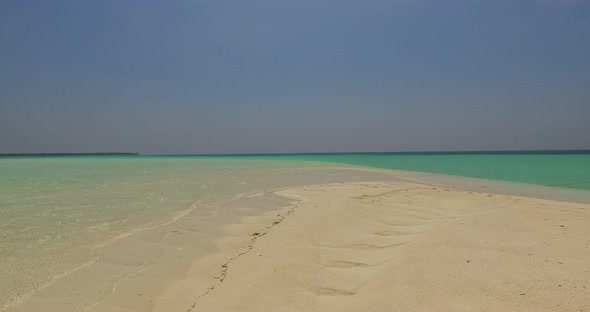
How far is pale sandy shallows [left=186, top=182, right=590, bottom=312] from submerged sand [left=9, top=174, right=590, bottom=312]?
0.03 ft

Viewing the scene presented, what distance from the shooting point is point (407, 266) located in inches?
125

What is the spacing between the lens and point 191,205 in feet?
24.5

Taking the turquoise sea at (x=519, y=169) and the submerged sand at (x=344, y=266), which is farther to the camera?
the turquoise sea at (x=519, y=169)

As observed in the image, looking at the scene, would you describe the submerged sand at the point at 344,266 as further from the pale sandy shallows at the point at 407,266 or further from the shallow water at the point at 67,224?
the shallow water at the point at 67,224

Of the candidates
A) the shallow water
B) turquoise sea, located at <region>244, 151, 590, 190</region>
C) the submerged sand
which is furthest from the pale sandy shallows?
turquoise sea, located at <region>244, 151, 590, 190</region>

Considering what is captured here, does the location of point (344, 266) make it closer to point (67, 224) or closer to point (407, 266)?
point (407, 266)

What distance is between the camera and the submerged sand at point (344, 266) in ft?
8.46

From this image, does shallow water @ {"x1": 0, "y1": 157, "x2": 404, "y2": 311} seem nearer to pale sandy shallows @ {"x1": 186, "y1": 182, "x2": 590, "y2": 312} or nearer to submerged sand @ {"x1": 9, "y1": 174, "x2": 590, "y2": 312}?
submerged sand @ {"x1": 9, "y1": 174, "x2": 590, "y2": 312}

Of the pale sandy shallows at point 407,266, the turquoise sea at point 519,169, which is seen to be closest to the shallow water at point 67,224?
the pale sandy shallows at point 407,266

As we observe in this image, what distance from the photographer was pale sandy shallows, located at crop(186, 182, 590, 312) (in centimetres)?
253

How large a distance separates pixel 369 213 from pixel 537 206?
348 centimetres

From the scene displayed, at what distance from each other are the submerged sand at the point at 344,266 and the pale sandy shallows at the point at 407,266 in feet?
0.03

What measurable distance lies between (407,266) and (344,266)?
1.94 feet

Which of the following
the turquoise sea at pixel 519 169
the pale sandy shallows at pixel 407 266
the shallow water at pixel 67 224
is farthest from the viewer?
the turquoise sea at pixel 519 169
